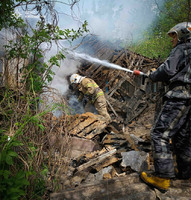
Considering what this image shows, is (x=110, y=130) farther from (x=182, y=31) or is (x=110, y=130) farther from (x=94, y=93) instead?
(x=182, y=31)

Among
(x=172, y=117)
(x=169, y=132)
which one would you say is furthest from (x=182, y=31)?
(x=169, y=132)

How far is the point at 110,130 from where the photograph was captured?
18.3 ft

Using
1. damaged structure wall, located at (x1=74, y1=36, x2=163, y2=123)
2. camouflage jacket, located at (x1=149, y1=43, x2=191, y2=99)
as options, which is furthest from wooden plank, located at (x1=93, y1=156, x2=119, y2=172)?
damaged structure wall, located at (x1=74, y1=36, x2=163, y2=123)

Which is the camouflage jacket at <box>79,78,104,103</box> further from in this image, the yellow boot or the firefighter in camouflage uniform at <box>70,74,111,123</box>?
the yellow boot

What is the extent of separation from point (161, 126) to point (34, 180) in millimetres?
1945

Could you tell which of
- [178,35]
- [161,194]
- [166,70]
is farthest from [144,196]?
[178,35]

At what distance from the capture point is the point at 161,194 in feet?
7.37

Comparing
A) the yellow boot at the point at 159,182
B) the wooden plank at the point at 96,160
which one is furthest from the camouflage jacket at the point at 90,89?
the yellow boot at the point at 159,182

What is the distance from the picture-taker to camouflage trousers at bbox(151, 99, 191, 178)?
7.51ft

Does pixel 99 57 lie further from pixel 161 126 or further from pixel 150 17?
pixel 150 17

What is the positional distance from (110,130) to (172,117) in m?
3.39

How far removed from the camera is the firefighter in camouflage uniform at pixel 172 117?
229cm

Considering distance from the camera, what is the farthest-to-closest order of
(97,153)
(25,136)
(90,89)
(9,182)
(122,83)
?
1. (122,83)
2. (90,89)
3. (97,153)
4. (25,136)
5. (9,182)

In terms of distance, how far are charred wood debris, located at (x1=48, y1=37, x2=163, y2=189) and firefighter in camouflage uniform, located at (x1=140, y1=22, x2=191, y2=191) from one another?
120 centimetres
